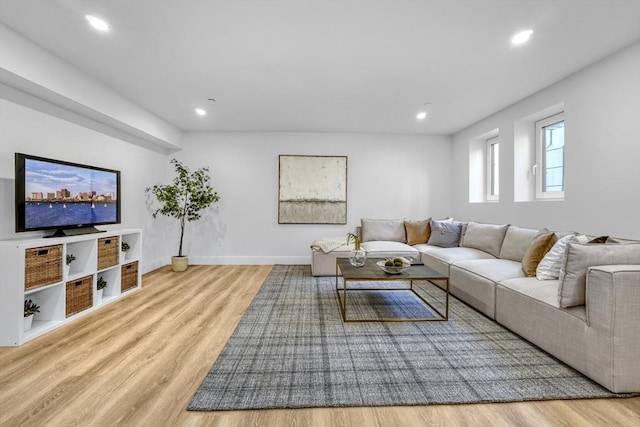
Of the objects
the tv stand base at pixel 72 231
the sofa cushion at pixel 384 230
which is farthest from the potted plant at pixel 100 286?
the sofa cushion at pixel 384 230

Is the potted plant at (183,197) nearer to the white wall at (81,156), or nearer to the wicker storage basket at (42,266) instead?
the white wall at (81,156)

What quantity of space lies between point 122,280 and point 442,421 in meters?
3.52

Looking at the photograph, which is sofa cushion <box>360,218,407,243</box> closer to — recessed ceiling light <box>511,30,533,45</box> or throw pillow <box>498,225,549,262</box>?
throw pillow <box>498,225,549,262</box>

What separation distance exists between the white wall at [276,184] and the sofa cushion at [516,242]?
83.0 inches

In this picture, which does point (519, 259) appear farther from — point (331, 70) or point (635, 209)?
point (331, 70)

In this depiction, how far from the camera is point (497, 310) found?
2553 mm

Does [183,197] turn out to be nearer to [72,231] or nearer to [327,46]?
[72,231]

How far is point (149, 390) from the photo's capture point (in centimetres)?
165

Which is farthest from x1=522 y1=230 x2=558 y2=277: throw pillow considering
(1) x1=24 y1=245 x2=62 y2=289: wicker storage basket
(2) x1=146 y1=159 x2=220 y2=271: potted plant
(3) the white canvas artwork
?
(2) x1=146 y1=159 x2=220 y2=271: potted plant

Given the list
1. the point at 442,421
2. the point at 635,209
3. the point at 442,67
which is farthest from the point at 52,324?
the point at 635,209

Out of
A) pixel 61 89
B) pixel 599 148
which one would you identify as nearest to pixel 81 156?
pixel 61 89

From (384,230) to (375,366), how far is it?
3.22m

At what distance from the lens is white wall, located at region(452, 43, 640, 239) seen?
239 cm

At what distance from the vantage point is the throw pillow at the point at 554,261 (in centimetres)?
236
